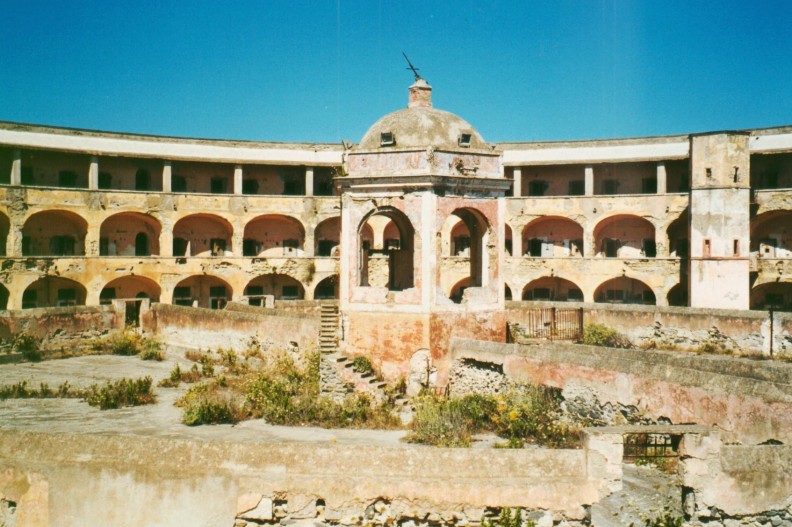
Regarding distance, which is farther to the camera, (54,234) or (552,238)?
(552,238)

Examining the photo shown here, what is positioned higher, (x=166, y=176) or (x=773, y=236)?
(x=166, y=176)

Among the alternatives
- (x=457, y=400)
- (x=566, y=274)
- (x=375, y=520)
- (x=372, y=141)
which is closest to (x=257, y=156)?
(x=566, y=274)

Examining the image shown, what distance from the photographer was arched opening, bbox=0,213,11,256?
99.1 ft

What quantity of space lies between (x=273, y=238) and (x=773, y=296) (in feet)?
87.9

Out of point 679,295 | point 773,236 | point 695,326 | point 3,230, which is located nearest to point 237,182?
point 3,230

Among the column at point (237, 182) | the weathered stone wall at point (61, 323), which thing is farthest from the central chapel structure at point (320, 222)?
the weathered stone wall at point (61, 323)

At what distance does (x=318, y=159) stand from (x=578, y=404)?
27.3 m

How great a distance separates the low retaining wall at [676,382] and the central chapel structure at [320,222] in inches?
455

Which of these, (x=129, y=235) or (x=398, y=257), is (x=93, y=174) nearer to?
(x=129, y=235)

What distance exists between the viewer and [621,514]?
759 centimetres

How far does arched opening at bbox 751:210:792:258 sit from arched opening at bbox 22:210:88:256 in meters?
34.0

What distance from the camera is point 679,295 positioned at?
31750mm

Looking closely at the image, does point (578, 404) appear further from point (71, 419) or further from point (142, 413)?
point (71, 419)

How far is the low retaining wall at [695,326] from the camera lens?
17422 mm
